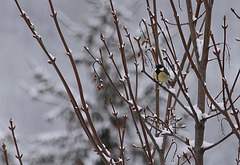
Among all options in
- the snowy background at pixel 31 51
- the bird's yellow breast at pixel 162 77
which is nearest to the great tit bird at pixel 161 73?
the bird's yellow breast at pixel 162 77

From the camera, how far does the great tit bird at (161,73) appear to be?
1.20 m

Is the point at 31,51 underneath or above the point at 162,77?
above

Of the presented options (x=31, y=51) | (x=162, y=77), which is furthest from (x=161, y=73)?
(x=31, y=51)

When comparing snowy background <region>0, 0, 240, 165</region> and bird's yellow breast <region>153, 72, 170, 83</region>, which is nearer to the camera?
bird's yellow breast <region>153, 72, 170, 83</region>

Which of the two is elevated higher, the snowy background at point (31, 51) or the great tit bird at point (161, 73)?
the snowy background at point (31, 51)

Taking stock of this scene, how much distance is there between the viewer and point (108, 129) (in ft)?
19.6

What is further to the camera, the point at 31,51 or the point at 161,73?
the point at 31,51

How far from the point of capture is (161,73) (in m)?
1.21

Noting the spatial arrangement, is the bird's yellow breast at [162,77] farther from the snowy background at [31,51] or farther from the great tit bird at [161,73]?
the snowy background at [31,51]

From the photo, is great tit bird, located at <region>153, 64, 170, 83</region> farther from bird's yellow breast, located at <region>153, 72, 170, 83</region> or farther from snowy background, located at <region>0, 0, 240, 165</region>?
snowy background, located at <region>0, 0, 240, 165</region>

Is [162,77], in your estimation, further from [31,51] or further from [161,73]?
[31,51]

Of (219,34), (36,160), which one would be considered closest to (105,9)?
(36,160)

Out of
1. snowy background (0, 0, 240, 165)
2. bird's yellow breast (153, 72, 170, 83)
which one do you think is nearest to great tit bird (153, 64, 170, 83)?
bird's yellow breast (153, 72, 170, 83)

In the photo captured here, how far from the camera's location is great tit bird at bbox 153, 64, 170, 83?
3.94ft
